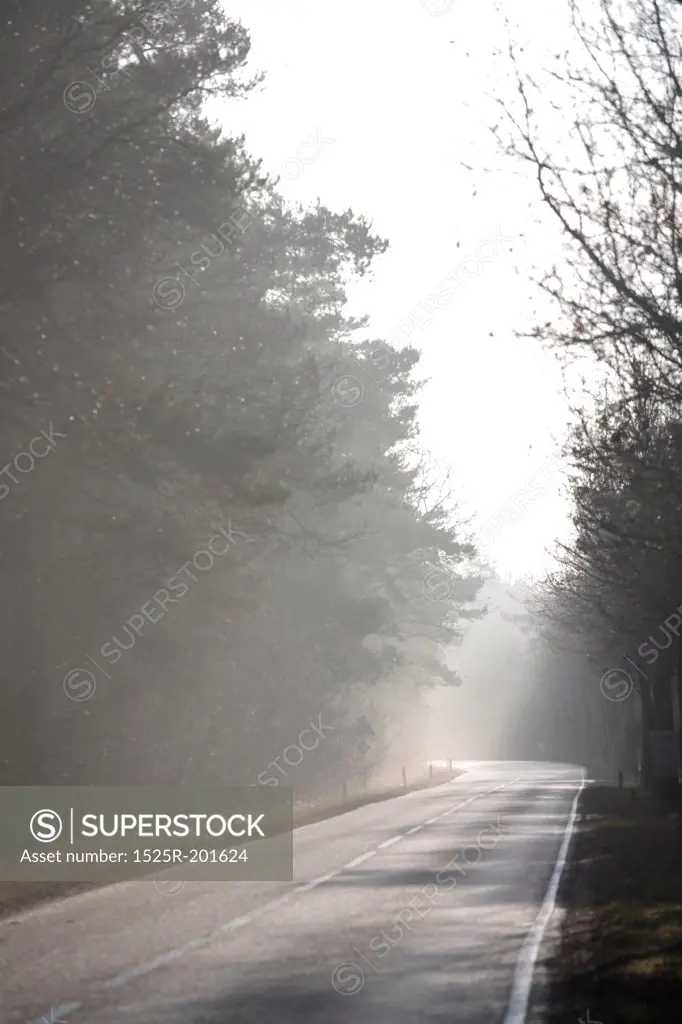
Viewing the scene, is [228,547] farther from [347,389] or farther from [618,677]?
[618,677]

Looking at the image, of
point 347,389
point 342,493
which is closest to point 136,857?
point 342,493

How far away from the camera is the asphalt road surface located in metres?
11.0

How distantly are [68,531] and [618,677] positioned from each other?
42.6 metres
